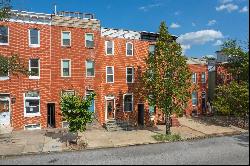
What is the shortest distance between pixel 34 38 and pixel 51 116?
8.14m

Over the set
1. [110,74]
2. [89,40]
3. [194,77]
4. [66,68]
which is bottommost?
[194,77]

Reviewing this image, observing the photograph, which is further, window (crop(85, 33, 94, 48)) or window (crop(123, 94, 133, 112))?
window (crop(123, 94, 133, 112))

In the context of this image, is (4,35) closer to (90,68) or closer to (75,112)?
(90,68)

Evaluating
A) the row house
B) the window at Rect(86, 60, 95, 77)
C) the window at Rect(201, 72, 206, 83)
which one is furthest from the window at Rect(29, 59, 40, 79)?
the window at Rect(201, 72, 206, 83)

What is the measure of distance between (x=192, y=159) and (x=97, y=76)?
53.3 ft

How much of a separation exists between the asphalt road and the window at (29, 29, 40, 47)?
12656 mm

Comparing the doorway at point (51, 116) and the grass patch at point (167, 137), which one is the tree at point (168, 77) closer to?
the grass patch at point (167, 137)

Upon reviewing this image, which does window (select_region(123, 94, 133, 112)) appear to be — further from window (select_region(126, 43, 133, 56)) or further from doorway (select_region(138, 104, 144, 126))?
window (select_region(126, 43, 133, 56))

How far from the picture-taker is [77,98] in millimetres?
26234

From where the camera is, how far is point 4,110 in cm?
3062

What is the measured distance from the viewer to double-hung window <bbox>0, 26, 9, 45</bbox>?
30.2m

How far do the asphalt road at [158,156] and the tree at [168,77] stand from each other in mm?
4804

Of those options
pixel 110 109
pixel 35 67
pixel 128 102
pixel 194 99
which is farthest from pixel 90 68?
pixel 194 99

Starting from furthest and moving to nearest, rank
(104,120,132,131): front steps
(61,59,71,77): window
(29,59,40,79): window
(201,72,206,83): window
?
(201,72,206,83): window → (61,59,71,77): window → (104,120,132,131): front steps → (29,59,40,79): window
